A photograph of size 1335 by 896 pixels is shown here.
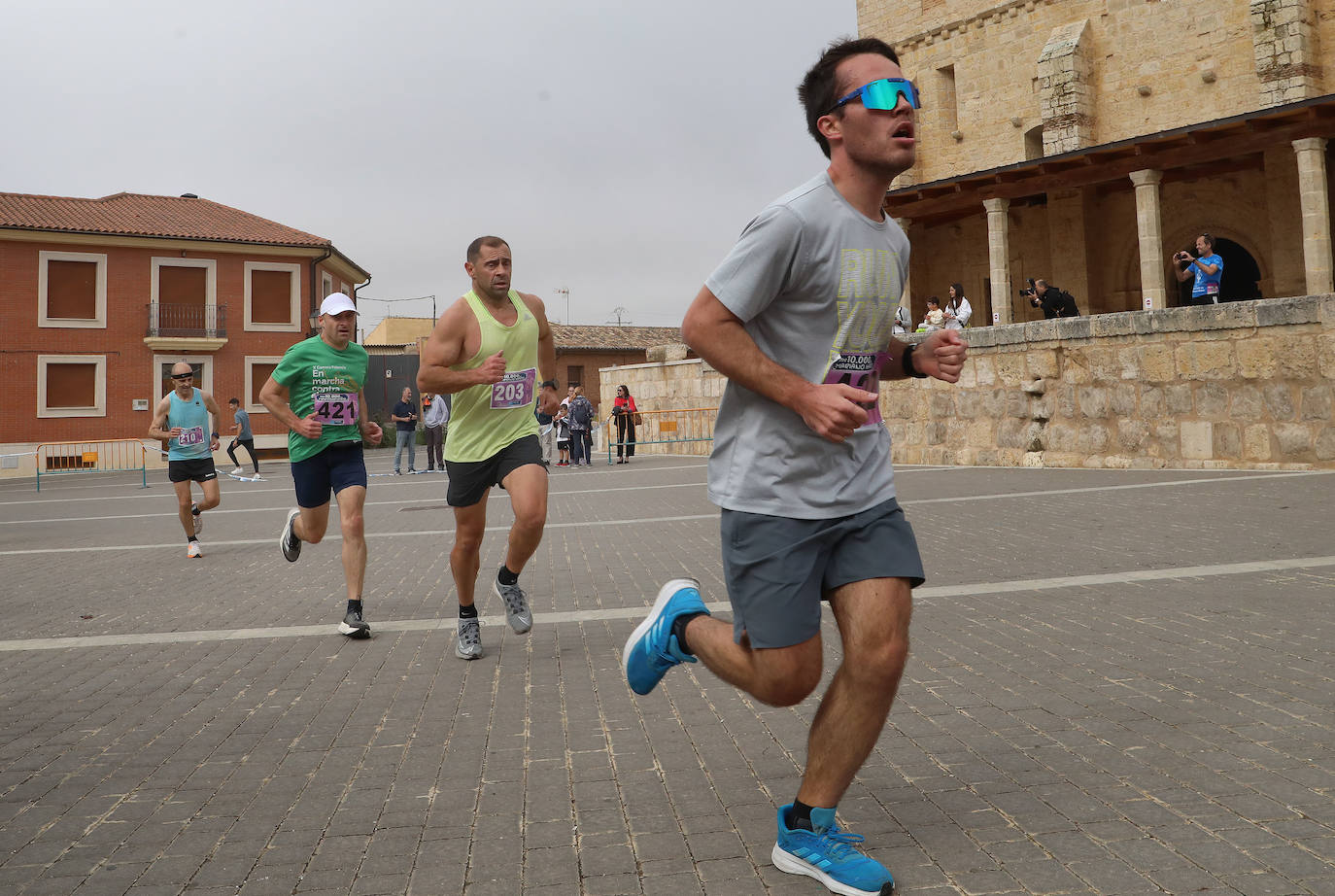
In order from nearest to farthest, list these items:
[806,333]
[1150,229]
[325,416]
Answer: [806,333]
[325,416]
[1150,229]

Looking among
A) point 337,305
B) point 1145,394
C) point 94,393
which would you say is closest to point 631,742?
point 337,305

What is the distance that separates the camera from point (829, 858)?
100 inches

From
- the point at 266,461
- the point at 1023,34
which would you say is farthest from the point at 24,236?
the point at 1023,34

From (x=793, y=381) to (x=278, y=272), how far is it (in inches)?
1721

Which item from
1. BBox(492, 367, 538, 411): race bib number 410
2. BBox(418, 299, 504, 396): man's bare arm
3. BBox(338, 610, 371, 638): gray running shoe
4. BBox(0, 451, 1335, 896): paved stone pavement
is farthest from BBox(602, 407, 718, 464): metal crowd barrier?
BBox(418, 299, 504, 396): man's bare arm

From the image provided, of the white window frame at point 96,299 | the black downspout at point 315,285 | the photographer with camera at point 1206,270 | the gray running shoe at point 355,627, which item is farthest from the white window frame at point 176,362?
the gray running shoe at point 355,627

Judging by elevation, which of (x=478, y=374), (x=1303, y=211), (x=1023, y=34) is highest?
(x=1023, y=34)

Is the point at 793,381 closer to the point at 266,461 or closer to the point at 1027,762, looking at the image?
the point at 1027,762

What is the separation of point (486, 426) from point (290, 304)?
4054 centimetres

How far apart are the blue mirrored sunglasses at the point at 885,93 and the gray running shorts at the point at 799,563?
103cm

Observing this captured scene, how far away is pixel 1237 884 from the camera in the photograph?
2441 mm

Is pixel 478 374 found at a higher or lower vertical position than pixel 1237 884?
higher

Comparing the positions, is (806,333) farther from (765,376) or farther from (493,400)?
(493,400)

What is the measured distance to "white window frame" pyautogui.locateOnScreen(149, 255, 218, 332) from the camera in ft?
133
